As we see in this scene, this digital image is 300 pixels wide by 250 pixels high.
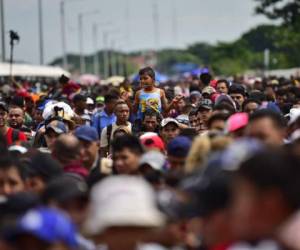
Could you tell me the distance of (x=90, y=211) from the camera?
20.4 ft

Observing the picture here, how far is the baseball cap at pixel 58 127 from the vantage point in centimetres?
1402

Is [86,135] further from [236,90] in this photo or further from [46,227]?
[236,90]

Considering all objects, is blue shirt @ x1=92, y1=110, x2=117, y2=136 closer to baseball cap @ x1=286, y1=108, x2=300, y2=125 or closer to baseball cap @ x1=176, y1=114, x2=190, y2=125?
baseball cap @ x1=176, y1=114, x2=190, y2=125

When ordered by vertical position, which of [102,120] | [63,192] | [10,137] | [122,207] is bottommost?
[102,120]

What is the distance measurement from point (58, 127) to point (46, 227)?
841cm

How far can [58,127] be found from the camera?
14.2 meters

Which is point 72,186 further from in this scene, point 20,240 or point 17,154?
point 17,154

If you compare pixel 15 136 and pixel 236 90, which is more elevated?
pixel 236 90

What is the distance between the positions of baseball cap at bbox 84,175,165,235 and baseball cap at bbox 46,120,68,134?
775 centimetres

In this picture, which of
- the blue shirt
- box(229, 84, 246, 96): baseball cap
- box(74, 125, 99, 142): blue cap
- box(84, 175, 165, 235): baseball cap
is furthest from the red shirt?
box(84, 175, 165, 235): baseball cap

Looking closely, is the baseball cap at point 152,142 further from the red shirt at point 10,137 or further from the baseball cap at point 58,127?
the red shirt at point 10,137

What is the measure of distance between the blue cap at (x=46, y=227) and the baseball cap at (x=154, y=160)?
332cm

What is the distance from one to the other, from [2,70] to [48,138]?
34.9 m

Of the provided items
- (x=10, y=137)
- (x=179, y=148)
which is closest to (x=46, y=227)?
(x=179, y=148)
